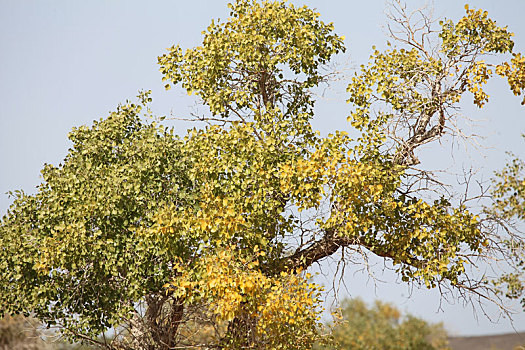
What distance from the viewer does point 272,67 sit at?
33.1 ft

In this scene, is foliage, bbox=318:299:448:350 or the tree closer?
the tree

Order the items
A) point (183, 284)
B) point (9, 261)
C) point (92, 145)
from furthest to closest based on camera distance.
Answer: point (92, 145), point (9, 261), point (183, 284)

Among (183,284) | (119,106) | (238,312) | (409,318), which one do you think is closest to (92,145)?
(119,106)

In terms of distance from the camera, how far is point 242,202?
29.8ft

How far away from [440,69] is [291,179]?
116 inches

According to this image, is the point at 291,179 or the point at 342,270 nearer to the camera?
the point at 291,179

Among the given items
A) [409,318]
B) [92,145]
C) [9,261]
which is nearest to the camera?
[9,261]

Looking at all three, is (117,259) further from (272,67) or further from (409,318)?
(409,318)

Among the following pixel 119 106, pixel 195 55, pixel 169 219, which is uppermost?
pixel 195 55

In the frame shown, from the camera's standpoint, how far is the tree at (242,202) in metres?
8.78

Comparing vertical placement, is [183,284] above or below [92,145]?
below

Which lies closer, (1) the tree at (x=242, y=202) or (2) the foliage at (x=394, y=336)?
(1) the tree at (x=242, y=202)

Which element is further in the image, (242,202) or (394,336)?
(394,336)

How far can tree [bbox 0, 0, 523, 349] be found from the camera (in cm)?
878
